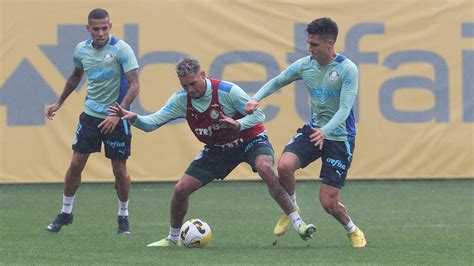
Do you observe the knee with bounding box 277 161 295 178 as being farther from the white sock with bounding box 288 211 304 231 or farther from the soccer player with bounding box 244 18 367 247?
the white sock with bounding box 288 211 304 231

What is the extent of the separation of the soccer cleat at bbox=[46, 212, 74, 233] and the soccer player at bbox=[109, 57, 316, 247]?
155 centimetres

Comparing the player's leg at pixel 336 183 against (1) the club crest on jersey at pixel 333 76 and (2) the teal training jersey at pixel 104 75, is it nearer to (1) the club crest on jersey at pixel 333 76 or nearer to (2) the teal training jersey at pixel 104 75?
(1) the club crest on jersey at pixel 333 76

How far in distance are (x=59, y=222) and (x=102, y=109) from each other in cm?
120

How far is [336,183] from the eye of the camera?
10.7 meters

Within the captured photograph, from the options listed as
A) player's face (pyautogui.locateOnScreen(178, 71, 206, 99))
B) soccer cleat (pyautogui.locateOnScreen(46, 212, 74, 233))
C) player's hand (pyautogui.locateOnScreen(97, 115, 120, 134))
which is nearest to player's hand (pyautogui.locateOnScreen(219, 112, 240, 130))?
player's face (pyautogui.locateOnScreen(178, 71, 206, 99))

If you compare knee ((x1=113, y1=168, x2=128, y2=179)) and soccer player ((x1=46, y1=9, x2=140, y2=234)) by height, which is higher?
soccer player ((x1=46, y1=9, x2=140, y2=234))

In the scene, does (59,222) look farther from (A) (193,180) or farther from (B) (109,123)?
(A) (193,180)

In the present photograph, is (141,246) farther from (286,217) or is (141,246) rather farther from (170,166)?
(170,166)

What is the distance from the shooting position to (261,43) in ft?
58.7

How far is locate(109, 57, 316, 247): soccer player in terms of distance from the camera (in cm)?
1039

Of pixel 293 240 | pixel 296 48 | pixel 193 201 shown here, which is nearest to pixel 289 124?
pixel 296 48

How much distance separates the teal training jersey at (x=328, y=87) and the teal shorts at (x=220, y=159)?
0.43m

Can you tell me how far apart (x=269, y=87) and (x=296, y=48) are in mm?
7090

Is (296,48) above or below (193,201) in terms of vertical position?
above
